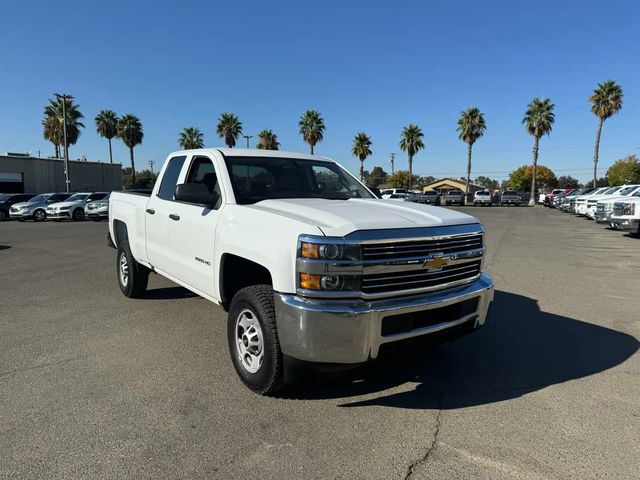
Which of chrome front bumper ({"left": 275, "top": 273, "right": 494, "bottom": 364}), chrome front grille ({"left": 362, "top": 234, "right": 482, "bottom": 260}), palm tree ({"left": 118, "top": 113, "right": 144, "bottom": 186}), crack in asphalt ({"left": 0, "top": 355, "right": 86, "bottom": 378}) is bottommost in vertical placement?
crack in asphalt ({"left": 0, "top": 355, "right": 86, "bottom": 378})

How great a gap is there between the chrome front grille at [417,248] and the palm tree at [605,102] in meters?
51.6

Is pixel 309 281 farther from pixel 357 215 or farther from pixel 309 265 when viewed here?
pixel 357 215

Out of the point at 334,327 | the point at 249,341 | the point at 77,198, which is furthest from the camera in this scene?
the point at 77,198

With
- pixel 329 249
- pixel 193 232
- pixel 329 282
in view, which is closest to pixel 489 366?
pixel 329 282

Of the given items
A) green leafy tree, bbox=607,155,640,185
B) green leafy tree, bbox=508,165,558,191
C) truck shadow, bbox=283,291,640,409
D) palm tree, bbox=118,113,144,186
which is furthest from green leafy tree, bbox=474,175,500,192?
truck shadow, bbox=283,291,640,409

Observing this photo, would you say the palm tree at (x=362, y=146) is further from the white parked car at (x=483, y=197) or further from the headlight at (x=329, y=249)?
the headlight at (x=329, y=249)

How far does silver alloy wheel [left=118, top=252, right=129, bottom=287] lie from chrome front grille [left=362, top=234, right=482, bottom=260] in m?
4.56

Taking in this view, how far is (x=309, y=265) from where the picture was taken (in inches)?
120

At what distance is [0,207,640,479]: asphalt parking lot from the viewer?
275 cm

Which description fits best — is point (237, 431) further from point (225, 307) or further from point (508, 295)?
point (508, 295)

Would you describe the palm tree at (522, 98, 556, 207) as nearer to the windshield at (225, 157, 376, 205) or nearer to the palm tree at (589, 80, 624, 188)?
the palm tree at (589, 80, 624, 188)

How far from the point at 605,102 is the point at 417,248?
178 ft

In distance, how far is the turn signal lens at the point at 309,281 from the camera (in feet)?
10.0

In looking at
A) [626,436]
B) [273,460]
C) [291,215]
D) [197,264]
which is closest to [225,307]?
[197,264]
